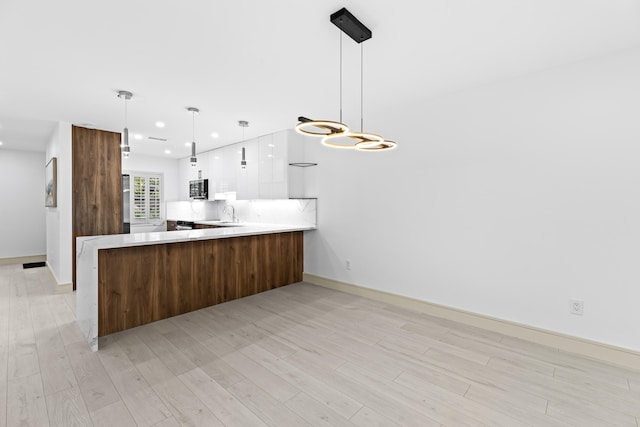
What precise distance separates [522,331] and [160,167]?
790 cm

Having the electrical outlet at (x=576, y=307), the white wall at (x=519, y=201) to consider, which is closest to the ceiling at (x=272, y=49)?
the white wall at (x=519, y=201)

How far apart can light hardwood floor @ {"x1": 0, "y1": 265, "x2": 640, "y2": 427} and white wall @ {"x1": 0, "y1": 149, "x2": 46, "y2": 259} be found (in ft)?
14.1

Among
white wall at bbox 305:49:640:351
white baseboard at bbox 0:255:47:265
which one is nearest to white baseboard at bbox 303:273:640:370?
white wall at bbox 305:49:640:351

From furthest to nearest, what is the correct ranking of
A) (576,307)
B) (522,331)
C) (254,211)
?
(254,211), (522,331), (576,307)

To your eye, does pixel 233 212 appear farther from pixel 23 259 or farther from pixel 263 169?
pixel 23 259

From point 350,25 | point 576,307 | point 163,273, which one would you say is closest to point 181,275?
point 163,273

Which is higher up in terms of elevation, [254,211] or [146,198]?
[146,198]

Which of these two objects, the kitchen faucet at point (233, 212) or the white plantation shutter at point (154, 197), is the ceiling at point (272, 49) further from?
the white plantation shutter at point (154, 197)

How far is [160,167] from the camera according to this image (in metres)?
7.43

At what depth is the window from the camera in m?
7.20

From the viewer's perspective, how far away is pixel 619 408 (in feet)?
6.09

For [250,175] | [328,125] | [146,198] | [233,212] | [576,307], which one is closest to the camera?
[328,125]

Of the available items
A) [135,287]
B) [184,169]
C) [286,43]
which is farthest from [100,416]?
[184,169]

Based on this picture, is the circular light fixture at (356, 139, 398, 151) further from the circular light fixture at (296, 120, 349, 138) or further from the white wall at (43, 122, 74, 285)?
the white wall at (43, 122, 74, 285)
